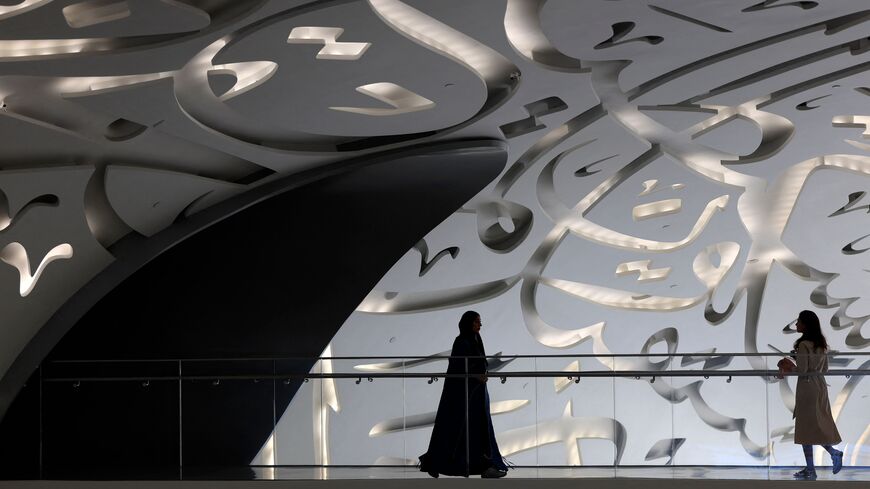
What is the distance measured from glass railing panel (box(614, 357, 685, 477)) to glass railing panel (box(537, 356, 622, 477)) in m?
0.08

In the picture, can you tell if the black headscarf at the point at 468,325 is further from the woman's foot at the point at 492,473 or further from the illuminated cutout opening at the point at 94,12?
the illuminated cutout opening at the point at 94,12

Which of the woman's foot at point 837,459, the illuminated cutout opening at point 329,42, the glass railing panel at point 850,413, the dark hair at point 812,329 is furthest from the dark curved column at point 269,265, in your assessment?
the woman's foot at point 837,459

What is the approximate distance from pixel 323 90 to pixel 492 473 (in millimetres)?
3069

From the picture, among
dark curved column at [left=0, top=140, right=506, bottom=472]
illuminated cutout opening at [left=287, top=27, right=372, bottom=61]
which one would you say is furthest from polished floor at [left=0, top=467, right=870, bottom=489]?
illuminated cutout opening at [left=287, top=27, right=372, bottom=61]

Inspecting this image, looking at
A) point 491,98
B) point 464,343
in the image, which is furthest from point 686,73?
point 464,343

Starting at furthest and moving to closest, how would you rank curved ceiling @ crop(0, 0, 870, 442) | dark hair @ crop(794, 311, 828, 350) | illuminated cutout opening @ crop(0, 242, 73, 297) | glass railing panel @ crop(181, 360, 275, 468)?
illuminated cutout opening @ crop(0, 242, 73, 297) < glass railing panel @ crop(181, 360, 275, 468) < dark hair @ crop(794, 311, 828, 350) < curved ceiling @ crop(0, 0, 870, 442)

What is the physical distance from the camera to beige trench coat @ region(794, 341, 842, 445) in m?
7.05

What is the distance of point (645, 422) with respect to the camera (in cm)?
739

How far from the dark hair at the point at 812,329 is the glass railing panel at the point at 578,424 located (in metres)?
1.44

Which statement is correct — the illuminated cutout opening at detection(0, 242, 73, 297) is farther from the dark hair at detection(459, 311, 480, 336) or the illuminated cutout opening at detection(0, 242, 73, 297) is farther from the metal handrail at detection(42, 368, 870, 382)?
the dark hair at detection(459, 311, 480, 336)

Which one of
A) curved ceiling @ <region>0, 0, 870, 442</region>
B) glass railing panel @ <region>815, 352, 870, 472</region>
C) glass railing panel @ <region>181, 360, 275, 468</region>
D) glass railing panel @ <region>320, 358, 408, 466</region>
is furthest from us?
glass railing panel @ <region>181, 360, 275, 468</region>

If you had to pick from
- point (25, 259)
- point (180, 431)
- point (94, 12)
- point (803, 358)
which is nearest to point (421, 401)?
point (180, 431)

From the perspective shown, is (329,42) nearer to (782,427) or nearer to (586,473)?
(586,473)

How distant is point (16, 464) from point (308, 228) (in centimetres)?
345
